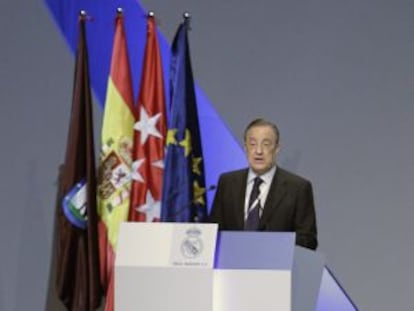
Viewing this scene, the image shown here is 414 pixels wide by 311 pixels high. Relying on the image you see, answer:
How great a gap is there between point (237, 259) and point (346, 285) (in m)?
2.11

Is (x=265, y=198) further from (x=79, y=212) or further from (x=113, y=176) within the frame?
(x=79, y=212)

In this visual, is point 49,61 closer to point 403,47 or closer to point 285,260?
point 403,47

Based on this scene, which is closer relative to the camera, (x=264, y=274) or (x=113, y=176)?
(x=264, y=274)

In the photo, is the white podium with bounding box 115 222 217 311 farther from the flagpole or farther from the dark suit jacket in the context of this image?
the flagpole

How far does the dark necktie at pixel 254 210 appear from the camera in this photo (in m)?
3.31

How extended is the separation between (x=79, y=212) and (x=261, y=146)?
109 cm

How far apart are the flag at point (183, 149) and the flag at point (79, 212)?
16.5 inches

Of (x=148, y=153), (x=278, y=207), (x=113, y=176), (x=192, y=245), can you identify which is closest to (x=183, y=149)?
(x=148, y=153)

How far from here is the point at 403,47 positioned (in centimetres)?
421

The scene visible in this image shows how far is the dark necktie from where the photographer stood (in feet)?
10.9

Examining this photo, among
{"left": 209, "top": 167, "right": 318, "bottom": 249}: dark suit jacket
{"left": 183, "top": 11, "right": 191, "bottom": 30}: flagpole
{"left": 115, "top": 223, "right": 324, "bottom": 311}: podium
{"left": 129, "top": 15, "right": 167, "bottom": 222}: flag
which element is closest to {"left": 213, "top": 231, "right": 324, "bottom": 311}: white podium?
{"left": 115, "top": 223, "right": 324, "bottom": 311}: podium

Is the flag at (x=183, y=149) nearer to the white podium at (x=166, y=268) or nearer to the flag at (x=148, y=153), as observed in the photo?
the flag at (x=148, y=153)

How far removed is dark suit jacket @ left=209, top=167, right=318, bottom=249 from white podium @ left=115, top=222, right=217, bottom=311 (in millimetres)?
1039

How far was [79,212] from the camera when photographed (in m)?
3.86
